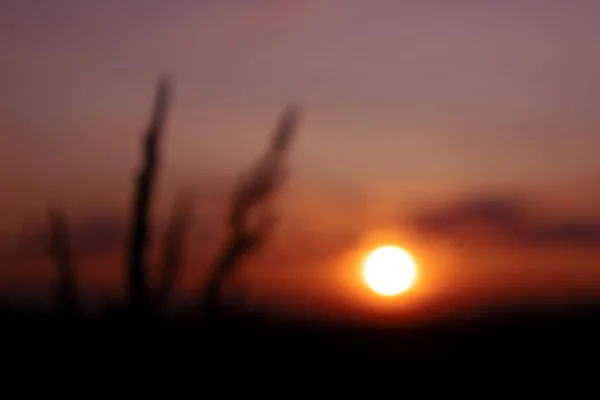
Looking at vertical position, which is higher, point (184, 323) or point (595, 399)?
point (184, 323)

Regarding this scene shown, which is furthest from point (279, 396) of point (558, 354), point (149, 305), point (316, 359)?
point (558, 354)

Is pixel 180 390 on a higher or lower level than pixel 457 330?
higher

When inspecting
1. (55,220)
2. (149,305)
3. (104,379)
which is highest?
(55,220)

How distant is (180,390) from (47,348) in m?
1.10

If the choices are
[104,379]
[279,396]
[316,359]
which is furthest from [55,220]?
[316,359]

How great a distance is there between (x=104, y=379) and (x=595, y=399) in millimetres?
4579

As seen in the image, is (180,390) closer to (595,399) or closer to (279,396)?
(279,396)

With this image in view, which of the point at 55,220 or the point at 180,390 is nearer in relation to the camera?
the point at 180,390

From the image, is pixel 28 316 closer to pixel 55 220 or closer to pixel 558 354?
pixel 55 220

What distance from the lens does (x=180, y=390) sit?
4.59 m

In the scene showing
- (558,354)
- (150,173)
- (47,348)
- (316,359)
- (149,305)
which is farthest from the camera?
(558,354)

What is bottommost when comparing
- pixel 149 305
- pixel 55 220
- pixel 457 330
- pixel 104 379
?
pixel 457 330

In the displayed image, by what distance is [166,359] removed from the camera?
4.71 m

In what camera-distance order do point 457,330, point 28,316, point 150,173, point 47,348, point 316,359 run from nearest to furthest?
point 150,173, point 47,348, point 28,316, point 316,359, point 457,330
